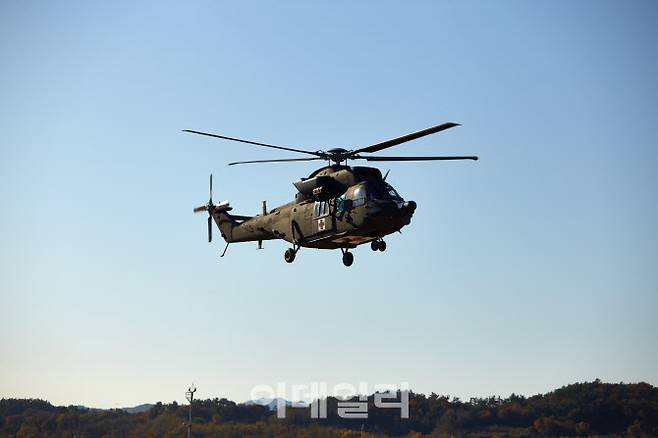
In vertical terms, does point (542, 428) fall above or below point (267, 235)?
below

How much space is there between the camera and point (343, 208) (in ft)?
132

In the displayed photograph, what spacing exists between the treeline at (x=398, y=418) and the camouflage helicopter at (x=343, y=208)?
1584 inches

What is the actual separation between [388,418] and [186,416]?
31.4 meters

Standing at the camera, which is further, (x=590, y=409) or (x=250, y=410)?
(x=590, y=409)

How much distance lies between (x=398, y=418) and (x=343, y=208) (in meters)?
75.0

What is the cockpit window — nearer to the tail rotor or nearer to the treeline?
the tail rotor

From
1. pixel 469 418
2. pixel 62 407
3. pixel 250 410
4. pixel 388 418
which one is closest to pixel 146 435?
pixel 250 410

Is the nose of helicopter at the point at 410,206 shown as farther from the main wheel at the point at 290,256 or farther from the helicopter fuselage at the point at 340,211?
the main wheel at the point at 290,256

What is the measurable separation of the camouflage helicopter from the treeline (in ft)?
132

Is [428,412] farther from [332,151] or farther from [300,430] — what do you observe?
[332,151]

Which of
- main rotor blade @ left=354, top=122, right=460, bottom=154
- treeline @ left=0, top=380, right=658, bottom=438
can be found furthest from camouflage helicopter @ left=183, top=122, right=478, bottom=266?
treeline @ left=0, top=380, right=658, bottom=438

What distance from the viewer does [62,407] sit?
346 ft

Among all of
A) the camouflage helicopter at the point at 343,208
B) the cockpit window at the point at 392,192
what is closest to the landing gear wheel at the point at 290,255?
the camouflage helicopter at the point at 343,208

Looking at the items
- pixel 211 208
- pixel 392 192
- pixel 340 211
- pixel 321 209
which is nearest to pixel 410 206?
pixel 392 192
